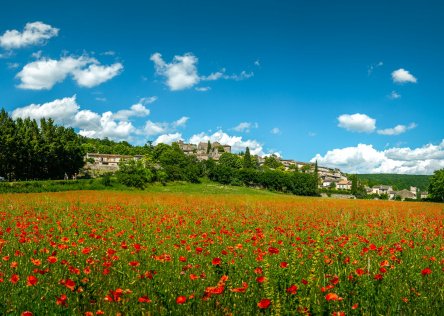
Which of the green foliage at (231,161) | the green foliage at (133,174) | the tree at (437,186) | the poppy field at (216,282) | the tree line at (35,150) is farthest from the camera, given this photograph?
the green foliage at (231,161)

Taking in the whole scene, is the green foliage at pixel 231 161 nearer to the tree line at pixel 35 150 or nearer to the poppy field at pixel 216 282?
the tree line at pixel 35 150

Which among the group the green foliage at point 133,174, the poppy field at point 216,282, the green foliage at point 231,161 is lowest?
the poppy field at point 216,282

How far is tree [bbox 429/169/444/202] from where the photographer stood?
8256 centimetres

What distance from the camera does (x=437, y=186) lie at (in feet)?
274

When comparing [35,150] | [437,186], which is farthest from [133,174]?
[437,186]

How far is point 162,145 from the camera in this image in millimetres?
134500

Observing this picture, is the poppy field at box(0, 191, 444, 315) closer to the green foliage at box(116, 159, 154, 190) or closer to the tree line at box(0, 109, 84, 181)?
the tree line at box(0, 109, 84, 181)

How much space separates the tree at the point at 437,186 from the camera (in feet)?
271

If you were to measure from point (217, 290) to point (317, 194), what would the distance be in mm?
120554

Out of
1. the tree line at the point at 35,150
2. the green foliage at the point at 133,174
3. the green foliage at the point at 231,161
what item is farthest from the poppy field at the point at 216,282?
the green foliage at the point at 231,161

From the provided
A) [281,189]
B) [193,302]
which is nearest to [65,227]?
[193,302]

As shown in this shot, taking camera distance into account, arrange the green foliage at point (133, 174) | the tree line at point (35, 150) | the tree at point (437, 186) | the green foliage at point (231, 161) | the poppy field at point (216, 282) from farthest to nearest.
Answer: the green foliage at point (231, 161)
the tree at point (437, 186)
the green foliage at point (133, 174)
the tree line at point (35, 150)
the poppy field at point (216, 282)

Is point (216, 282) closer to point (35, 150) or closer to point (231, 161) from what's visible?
point (35, 150)

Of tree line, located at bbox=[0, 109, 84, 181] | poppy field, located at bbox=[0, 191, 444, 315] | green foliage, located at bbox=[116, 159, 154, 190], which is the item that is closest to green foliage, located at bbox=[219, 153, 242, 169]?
green foliage, located at bbox=[116, 159, 154, 190]
